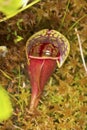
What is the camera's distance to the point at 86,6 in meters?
1.44

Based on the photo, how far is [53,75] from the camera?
1.41 metres

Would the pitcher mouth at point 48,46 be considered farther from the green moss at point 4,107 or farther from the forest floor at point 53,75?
the green moss at point 4,107

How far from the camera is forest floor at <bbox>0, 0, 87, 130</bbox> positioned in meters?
1.36

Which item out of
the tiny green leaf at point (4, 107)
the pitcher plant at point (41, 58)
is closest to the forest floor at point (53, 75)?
the pitcher plant at point (41, 58)

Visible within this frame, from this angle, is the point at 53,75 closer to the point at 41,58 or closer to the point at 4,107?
the point at 41,58

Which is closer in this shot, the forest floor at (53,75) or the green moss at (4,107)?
the green moss at (4,107)

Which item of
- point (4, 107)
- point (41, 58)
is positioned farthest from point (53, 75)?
point (4, 107)

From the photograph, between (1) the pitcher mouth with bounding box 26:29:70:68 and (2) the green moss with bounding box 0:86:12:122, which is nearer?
(2) the green moss with bounding box 0:86:12:122

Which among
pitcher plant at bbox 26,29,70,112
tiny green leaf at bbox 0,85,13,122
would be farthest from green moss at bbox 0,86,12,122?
pitcher plant at bbox 26,29,70,112

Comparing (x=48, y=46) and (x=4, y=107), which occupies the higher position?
(x=48, y=46)

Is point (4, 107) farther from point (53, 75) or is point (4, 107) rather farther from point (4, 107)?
point (53, 75)

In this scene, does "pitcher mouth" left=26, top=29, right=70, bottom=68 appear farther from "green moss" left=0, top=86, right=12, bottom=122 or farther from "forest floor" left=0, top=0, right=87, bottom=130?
"green moss" left=0, top=86, right=12, bottom=122

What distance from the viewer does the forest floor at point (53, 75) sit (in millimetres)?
1359

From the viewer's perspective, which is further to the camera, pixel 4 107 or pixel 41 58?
pixel 41 58
